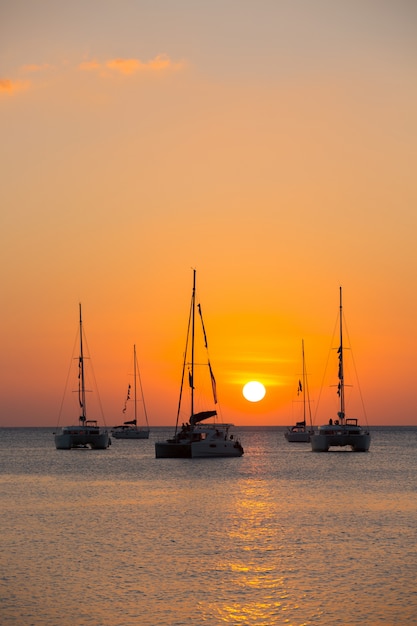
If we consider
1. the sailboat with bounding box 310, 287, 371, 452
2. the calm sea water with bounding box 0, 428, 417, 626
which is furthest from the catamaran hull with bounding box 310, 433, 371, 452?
the calm sea water with bounding box 0, 428, 417, 626

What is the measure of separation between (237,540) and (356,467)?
6650cm

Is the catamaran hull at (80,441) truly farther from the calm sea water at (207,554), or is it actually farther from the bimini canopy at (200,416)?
the calm sea water at (207,554)

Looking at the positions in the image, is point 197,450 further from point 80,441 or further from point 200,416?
point 80,441

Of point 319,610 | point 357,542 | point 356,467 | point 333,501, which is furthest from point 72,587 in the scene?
point 356,467

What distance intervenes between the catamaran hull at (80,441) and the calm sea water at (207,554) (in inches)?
2585

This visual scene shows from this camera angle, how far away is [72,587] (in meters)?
33.9

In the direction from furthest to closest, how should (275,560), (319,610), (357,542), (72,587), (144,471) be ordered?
1. (144,471)
2. (357,542)
3. (275,560)
4. (72,587)
5. (319,610)

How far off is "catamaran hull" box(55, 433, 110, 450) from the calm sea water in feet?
215

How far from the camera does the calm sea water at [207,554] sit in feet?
98.5

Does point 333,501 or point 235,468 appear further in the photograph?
point 235,468

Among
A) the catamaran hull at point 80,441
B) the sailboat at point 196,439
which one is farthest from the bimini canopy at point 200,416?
the catamaran hull at point 80,441

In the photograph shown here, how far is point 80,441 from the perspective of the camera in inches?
5851

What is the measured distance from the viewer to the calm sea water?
30016 mm

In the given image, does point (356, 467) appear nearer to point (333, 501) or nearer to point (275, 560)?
point (333, 501)
